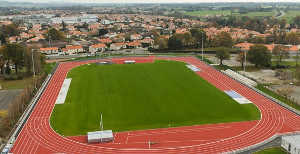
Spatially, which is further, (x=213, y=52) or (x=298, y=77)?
(x=213, y=52)

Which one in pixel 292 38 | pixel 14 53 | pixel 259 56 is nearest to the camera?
pixel 14 53

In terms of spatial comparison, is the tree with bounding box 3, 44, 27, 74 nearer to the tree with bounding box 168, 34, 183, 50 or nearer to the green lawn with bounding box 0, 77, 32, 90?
the green lawn with bounding box 0, 77, 32, 90

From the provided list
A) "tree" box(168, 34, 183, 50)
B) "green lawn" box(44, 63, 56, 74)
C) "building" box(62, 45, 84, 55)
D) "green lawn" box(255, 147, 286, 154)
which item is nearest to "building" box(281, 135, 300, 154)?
"green lawn" box(255, 147, 286, 154)

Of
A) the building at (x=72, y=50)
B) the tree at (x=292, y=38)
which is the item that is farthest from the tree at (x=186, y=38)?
the tree at (x=292, y=38)

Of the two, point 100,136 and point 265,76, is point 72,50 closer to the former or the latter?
point 265,76

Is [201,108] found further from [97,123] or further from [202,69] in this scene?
[202,69]

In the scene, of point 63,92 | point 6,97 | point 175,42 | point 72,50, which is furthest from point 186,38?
point 6,97

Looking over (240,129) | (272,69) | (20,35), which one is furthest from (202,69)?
(20,35)
